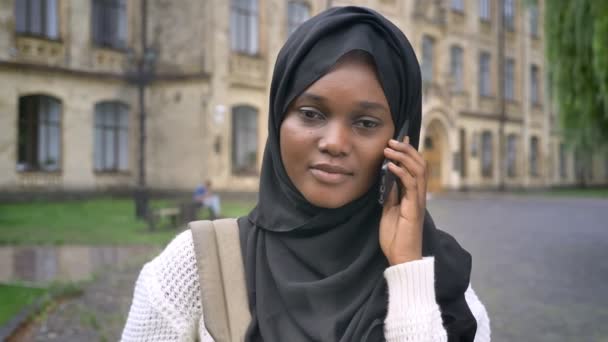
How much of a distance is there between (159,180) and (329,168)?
20190 millimetres

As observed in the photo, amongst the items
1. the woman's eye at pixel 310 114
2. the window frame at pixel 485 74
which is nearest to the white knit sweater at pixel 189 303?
the woman's eye at pixel 310 114

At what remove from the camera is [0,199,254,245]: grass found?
36.2 feet

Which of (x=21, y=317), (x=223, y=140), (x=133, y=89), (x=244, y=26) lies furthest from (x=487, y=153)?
(x=21, y=317)

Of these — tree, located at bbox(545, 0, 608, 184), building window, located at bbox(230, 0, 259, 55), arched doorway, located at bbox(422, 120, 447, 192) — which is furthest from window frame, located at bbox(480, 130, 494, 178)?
tree, located at bbox(545, 0, 608, 184)

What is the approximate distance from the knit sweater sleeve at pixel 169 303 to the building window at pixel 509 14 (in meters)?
33.1

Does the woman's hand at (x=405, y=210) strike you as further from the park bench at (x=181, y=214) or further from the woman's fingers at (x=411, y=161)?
the park bench at (x=181, y=214)

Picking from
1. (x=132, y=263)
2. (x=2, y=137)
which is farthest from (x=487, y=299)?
(x=2, y=137)

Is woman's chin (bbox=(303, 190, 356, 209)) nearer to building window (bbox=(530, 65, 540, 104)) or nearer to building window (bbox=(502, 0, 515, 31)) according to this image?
building window (bbox=(502, 0, 515, 31))

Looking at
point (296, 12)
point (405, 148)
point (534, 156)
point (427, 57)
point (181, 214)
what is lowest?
point (181, 214)

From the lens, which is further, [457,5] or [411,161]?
[457,5]

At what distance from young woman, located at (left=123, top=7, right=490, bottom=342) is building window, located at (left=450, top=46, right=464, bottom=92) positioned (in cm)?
2876

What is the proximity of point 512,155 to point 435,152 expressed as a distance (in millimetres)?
6646

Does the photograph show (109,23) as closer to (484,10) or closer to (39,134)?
(39,134)

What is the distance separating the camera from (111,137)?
20641 millimetres
